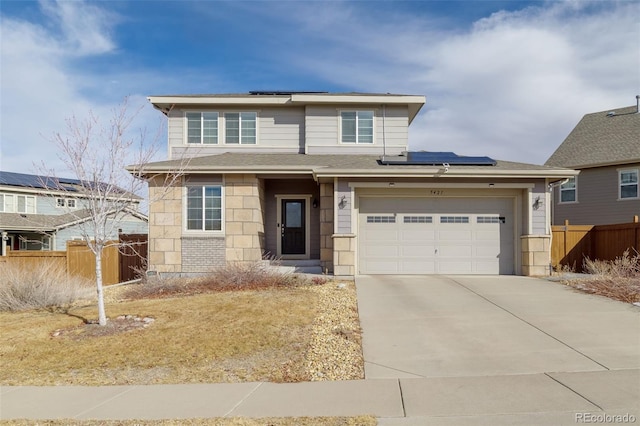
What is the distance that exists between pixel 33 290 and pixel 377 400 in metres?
9.66

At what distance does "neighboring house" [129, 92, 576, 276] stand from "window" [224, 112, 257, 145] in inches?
1.6

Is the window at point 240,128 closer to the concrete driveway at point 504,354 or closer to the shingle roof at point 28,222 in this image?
the concrete driveway at point 504,354


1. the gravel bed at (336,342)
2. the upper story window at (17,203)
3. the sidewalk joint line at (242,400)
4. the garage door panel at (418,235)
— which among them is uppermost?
the upper story window at (17,203)

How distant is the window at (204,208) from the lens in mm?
15320

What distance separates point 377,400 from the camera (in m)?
5.18

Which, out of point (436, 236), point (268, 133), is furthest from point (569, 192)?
point (268, 133)

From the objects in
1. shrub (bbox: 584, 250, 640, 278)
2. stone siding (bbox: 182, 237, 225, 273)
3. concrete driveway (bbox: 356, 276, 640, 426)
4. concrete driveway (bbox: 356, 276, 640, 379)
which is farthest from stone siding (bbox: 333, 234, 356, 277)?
shrub (bbox: 584, 250, 640, 278)

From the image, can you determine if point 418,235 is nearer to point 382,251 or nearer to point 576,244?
point 382,251

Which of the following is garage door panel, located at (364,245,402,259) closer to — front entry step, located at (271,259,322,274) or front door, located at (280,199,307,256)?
front entry step, located at (271,259,322,274)

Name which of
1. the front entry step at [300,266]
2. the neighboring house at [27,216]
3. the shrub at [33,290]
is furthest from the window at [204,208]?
the neighboring house at [27,216]

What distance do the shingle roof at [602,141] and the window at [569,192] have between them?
94cm

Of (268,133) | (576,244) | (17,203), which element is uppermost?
(268,133)

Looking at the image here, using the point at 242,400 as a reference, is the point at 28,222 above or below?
above

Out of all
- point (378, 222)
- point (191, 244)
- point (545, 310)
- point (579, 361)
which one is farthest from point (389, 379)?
point (191, 244)
